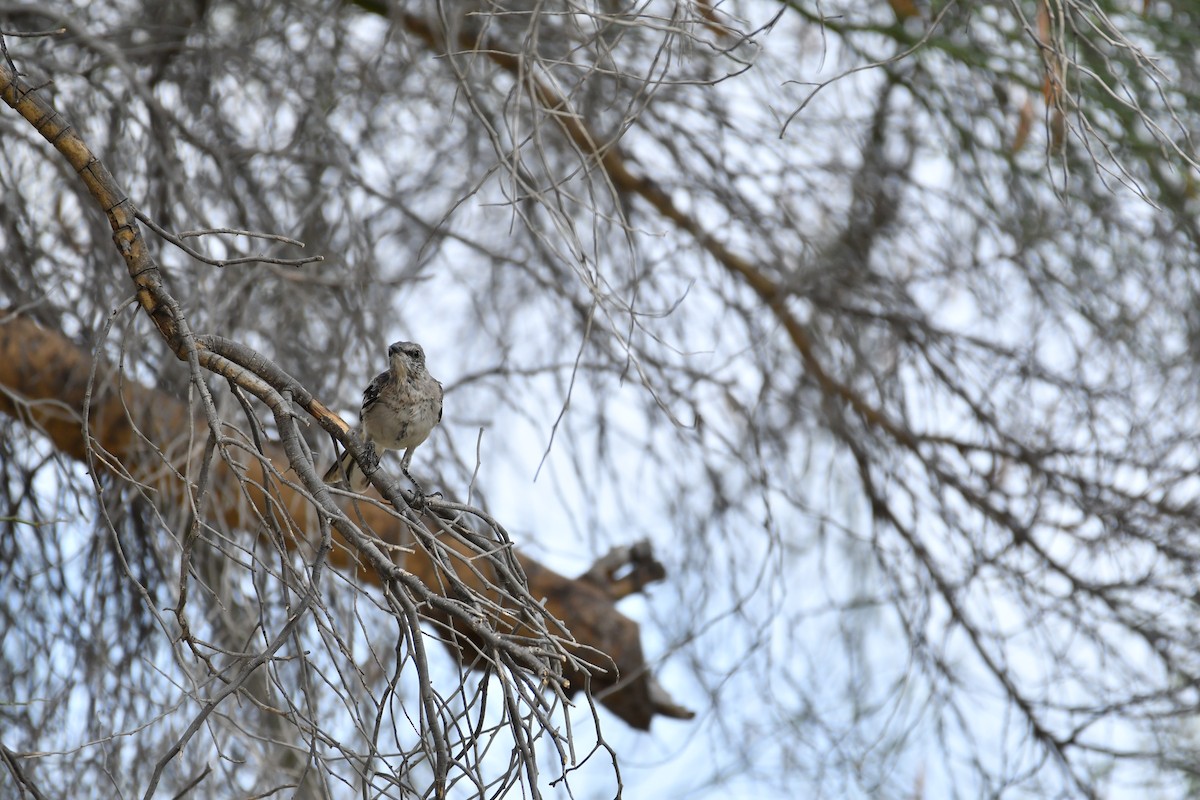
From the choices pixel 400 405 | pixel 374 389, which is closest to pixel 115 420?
pixel 374 389

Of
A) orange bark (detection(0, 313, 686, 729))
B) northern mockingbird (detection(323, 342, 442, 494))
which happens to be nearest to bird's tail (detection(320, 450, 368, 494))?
northern mockingbird (detection(323, 342, 442, 494))

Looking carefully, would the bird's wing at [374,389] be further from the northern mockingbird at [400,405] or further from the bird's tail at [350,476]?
the bird's tail at [350,476]

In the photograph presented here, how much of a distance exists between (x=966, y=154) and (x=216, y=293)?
2.63 meters

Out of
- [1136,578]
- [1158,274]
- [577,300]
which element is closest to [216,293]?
[577,300]

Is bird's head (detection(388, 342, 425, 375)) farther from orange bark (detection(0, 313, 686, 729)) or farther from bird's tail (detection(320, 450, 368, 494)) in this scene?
orange bark (detection(0, 313, 686, 729))

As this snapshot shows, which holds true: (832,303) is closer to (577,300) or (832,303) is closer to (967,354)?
(967,354)

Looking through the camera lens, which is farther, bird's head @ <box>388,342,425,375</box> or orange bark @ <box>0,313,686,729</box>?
orange bark @ <box>0,313,686,729</box>

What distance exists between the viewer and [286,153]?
134 inches

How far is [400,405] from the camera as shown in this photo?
9.98 ft

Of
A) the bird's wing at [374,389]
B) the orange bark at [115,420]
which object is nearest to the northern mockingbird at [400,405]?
the bird's wing at [374,389]

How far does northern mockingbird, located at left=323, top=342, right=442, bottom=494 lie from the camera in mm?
3020

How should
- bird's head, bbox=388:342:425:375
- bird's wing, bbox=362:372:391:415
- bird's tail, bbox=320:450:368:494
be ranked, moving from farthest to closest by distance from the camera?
bird's wing, bbox=362:372:391:415, bird's head, bbox=388:342:425:375, bird's tail, bbox=320:450:368:494

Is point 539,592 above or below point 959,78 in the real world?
below

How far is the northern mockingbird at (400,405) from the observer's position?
3.02 metres
